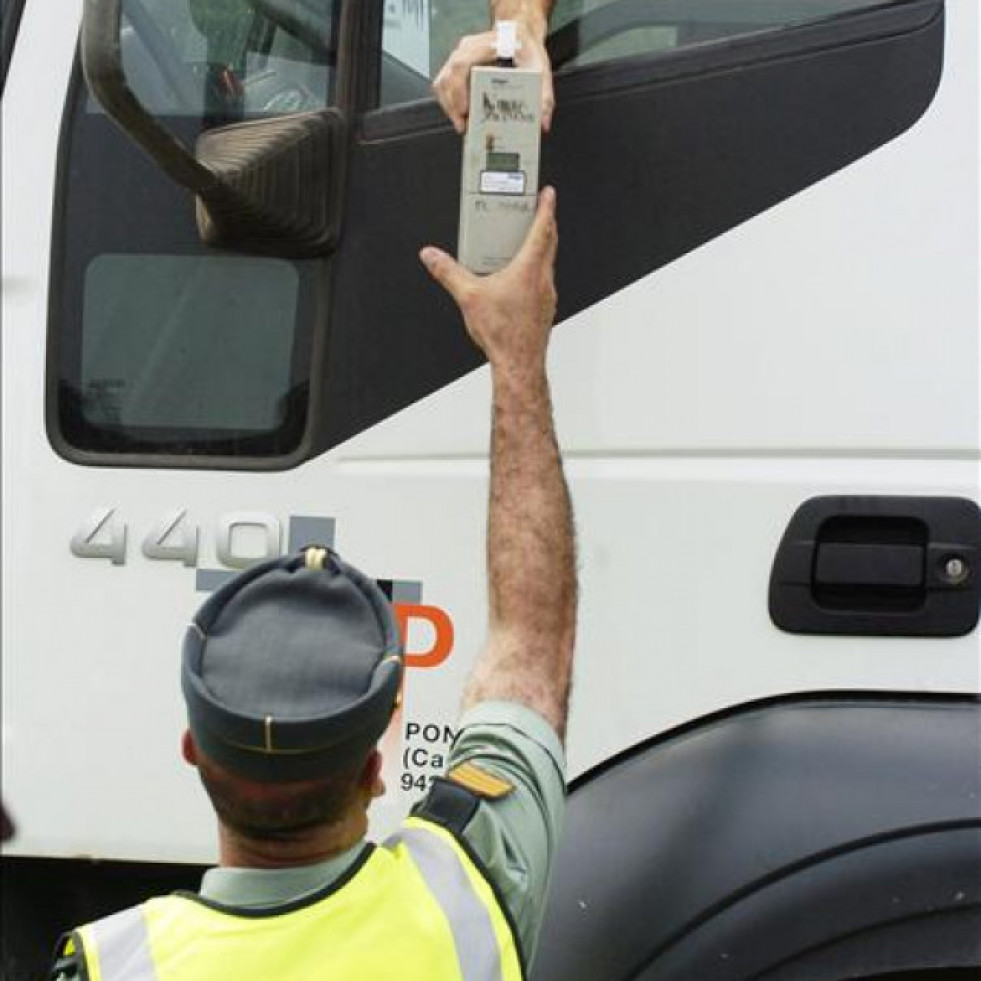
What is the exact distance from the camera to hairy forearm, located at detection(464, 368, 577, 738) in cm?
174

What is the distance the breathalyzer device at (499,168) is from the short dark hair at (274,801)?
0.72 m

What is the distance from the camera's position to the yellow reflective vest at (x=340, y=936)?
1.34m

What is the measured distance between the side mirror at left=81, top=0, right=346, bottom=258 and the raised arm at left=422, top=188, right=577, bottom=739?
0.82ft

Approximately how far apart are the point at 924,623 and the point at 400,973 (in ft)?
2.88

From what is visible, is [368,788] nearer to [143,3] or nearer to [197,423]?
[197,423]

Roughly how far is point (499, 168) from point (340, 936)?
0.91 metres

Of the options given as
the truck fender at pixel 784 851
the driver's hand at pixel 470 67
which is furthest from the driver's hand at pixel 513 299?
the truck fender at pixel 784 851

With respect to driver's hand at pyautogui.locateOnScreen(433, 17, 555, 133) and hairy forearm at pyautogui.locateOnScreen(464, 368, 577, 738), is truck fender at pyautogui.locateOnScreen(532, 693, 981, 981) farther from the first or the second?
driver's hand at pyautogui.locateOnScreen(433, 17, 555, 133)

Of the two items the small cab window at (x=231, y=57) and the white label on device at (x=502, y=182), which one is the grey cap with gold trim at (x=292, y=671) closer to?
the white label on device at (x=502, y=182)

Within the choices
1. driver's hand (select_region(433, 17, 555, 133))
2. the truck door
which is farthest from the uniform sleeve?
driver's hand (select_region(433, 17, 555, 133))

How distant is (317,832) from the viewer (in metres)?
1.38

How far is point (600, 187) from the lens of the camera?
6.71 ft

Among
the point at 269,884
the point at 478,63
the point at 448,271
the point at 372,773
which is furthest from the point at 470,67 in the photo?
the point at 269,884

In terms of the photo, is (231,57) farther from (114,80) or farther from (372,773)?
(372,773)
